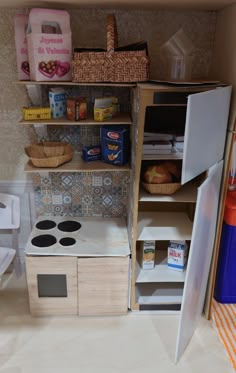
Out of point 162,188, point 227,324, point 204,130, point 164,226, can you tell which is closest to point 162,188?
point 162,188

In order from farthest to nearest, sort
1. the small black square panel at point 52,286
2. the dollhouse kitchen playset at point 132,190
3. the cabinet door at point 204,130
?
the small black square panel at point 52,286 < the dollhouse kitchen playset at point 132,190 < the cabinet door at point 204,130

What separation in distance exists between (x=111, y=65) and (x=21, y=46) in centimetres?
50

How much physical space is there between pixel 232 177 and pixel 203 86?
67cm

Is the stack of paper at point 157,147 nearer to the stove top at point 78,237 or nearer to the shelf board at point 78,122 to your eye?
the shelf board at point 78,122

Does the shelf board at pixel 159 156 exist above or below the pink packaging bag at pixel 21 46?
below

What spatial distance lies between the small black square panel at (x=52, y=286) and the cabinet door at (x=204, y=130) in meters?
0.97

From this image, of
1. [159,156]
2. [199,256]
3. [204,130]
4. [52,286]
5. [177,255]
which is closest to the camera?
[204,130]

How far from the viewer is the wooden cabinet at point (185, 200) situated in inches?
58.4

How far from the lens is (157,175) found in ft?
6.07

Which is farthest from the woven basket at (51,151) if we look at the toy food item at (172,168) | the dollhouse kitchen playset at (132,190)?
the toy food item at (172,168)

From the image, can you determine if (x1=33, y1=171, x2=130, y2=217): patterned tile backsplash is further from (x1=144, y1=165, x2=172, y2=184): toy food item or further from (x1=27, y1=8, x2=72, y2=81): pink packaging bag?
(x1=27, y1=8, x2=72, y2=81): pink packaging bag

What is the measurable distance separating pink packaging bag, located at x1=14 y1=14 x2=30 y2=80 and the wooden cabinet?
25.7 inches

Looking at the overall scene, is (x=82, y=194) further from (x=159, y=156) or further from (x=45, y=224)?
(x=159, y=156)

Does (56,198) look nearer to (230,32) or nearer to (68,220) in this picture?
(68,220)
